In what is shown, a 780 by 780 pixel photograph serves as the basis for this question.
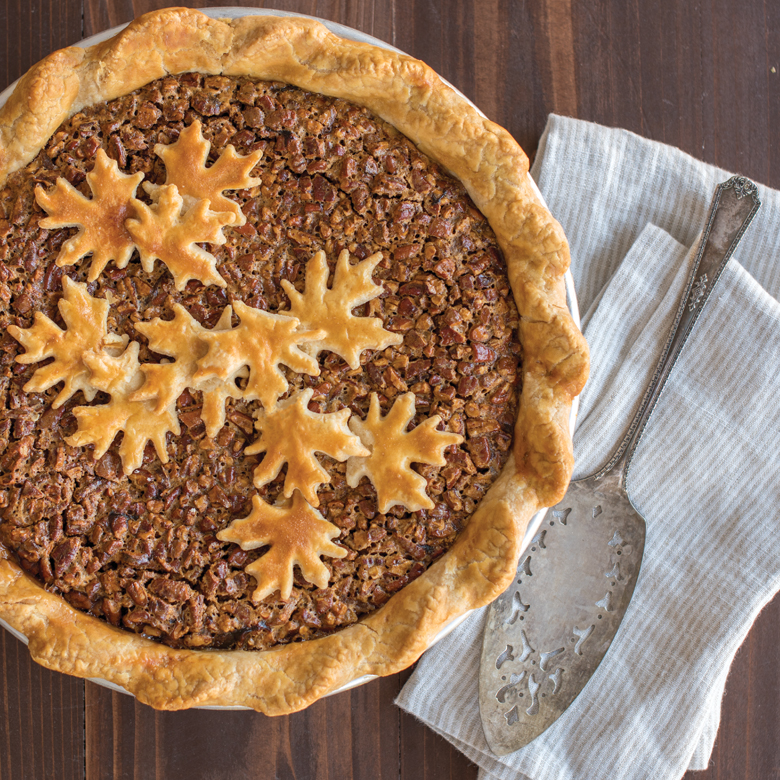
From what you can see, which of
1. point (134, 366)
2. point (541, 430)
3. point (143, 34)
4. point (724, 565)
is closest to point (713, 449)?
point (724, 565)

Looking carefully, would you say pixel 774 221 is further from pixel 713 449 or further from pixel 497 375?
pixel 497 375

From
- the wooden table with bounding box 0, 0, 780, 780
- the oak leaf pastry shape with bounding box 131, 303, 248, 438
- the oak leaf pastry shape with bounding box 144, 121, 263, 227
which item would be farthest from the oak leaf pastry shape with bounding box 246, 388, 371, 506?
the wooden table with bounding box 0, 0, 780, 780

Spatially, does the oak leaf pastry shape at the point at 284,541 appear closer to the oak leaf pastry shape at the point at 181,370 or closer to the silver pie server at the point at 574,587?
the oak leaf pastry shape at the point at 181,370

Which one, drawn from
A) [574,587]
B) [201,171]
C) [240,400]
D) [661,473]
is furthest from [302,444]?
[661,473]

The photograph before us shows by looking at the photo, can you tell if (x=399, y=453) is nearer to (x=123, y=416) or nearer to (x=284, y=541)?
(x=284, y=541)

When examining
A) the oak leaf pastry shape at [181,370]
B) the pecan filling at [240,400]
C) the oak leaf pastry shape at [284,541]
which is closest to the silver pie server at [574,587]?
the pecan filling at [240,400]
